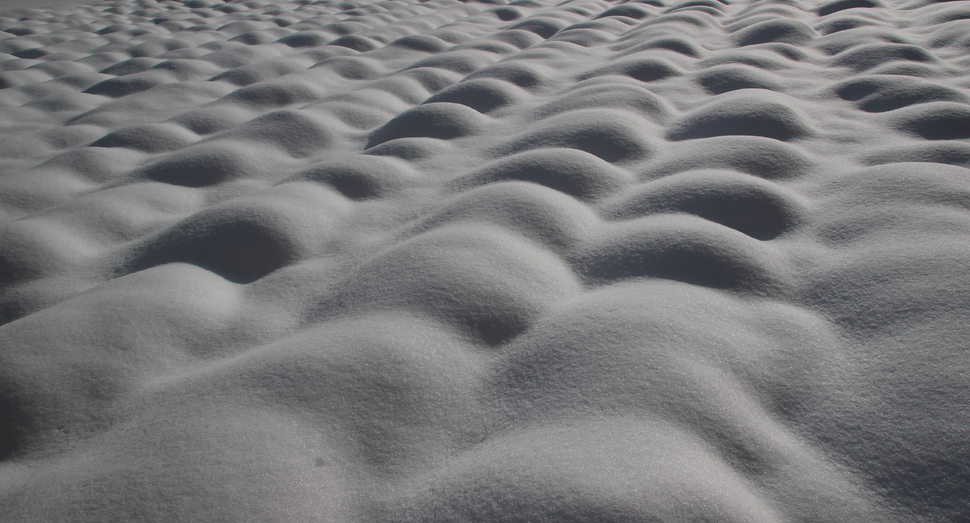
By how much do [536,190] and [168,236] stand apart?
22.0 inches

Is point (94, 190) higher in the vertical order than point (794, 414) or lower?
lower

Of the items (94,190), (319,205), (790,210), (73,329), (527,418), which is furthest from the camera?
Result: (94,190)

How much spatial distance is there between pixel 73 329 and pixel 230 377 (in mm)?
217

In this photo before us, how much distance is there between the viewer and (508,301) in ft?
2.31

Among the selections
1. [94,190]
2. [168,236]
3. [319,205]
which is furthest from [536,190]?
[94,190]

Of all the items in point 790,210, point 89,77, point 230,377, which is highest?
point 790,210

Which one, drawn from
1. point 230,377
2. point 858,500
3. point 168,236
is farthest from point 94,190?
point 858,500

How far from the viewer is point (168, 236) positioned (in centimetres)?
93

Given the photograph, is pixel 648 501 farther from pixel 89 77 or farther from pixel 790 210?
pixel 89 77

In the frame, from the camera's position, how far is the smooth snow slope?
50 cm

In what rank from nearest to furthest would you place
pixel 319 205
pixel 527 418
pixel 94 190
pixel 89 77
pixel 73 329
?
1. pixel 527 418
2. pixel 73 329
3. pixel 319 205
4. pixel 94 190
5. pixel 89 77

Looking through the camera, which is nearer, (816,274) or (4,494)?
(4,494)

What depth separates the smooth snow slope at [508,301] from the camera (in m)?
0.50

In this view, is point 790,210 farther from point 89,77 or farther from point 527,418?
point 89,77
